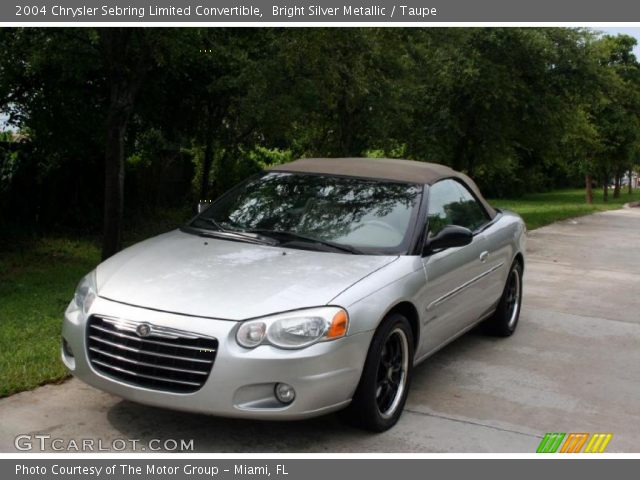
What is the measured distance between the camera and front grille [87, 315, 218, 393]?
413 centimetres

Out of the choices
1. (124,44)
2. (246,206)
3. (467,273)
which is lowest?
(467,273)

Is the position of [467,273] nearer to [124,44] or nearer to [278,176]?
[278,176]

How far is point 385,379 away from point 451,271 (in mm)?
1153

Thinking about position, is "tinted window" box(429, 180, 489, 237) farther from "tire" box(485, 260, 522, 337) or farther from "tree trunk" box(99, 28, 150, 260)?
"tree trunk" box(99, 28, 150, 260)

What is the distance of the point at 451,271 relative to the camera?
5.61m

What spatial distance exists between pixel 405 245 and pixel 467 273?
2.93 ft

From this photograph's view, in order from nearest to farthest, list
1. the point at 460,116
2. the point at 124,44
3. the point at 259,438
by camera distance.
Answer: the point at 259,438
the point at 124,44
the point at 460,116

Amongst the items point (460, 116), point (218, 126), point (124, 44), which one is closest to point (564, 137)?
point (460, 116)

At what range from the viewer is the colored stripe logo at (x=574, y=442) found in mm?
4609

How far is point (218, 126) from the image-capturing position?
554 inches

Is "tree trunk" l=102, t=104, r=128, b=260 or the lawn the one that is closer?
the lawn

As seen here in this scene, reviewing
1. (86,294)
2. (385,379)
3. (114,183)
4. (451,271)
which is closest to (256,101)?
(114,183)

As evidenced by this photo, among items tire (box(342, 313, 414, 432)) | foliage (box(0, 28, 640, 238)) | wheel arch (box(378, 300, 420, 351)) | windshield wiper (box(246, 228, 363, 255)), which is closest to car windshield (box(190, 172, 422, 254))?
windshield wiper (box(246, 228, 363, 255))

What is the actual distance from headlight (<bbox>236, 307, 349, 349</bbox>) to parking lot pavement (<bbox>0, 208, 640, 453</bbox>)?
2.14ft
